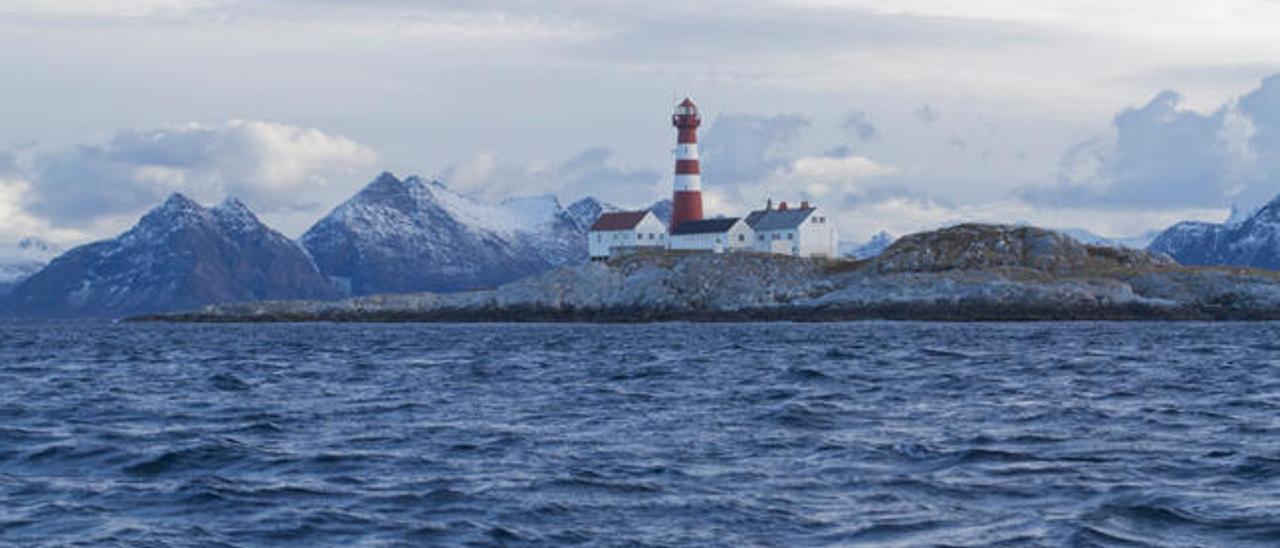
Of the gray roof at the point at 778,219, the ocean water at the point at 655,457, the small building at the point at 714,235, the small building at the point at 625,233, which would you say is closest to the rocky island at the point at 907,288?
the small building at the point at 714,235

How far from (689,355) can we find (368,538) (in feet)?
167

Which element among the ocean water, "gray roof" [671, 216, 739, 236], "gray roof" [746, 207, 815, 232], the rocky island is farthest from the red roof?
the ocean water

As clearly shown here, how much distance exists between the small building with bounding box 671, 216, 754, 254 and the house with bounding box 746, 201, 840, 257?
1.92 metres

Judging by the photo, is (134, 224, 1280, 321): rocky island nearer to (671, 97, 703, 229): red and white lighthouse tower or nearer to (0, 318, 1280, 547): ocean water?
(671, 97, 703, 229): red and white lighthouse tower

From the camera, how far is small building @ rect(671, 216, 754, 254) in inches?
6944

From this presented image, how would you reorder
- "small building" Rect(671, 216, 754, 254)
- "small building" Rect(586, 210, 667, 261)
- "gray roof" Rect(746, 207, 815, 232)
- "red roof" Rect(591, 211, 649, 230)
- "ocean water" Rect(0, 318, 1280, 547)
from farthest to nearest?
"red roof" Rect(591, 211, 649, 230) < "small building" Rect(586, 210, 667, 261) < "gray roof" Rect(746, 207, 815, 232) < "small building" Rect(671, 216, 754, 254) < "ocean water" Rect(0, 318, 1280, 547)

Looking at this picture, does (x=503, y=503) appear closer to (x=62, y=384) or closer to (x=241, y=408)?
(x=241, y=408)

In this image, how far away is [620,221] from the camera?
195 m

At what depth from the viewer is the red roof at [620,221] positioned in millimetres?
192375

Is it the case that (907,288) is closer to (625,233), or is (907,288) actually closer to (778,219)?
(778,219)

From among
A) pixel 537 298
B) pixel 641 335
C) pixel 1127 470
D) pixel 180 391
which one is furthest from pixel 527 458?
pixel 537 298

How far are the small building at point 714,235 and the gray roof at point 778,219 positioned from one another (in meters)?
2.13

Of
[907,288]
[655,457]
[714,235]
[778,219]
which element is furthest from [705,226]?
[655,457]

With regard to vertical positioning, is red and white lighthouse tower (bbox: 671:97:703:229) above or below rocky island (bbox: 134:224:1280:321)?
above
